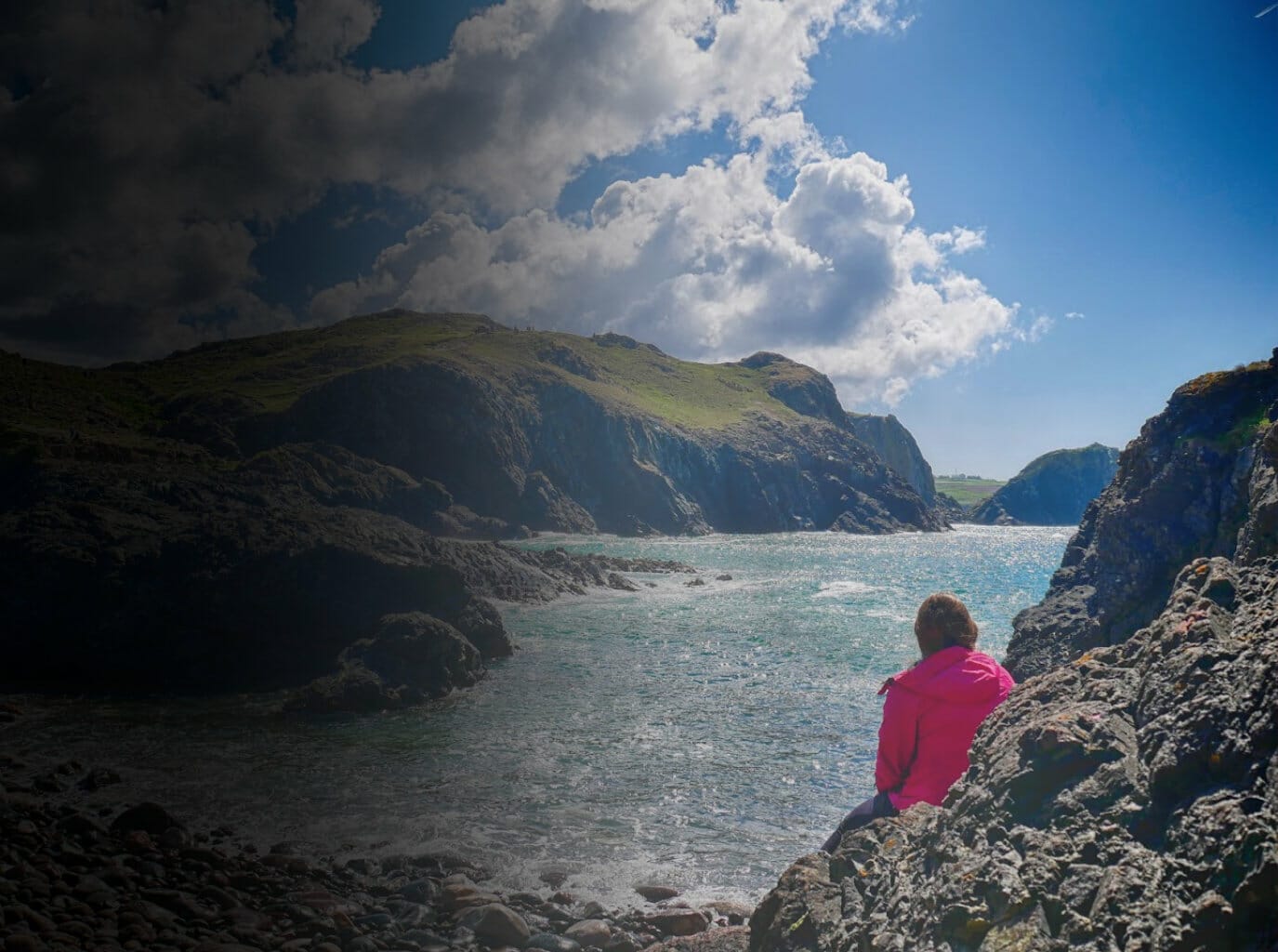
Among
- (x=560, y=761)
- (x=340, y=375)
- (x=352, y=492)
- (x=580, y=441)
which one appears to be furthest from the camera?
(x=580, y=441)

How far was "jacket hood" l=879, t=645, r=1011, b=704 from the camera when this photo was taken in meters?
5.24

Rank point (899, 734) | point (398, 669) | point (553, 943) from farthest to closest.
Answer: point (398, 669), point (553, 943), point (899, 734)

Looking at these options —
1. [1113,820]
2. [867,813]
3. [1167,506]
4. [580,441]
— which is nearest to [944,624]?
[867,813]

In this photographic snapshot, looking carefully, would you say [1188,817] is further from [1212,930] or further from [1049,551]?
[1049,551]

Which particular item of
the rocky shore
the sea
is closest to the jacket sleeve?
the rocky shore

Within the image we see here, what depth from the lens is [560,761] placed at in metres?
12.6

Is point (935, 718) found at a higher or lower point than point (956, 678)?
lower

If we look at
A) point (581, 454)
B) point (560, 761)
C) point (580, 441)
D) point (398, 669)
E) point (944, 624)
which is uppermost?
point (580, 441)

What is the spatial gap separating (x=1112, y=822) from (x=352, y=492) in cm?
6962

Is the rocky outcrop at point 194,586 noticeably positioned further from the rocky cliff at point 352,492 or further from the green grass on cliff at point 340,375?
the green grass on cliff at point 340,375

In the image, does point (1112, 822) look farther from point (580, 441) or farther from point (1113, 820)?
point (580, 441)

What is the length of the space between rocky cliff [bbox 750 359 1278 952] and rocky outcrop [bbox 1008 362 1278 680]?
7779 millimetres

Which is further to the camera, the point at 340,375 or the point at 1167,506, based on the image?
the point at 340,375

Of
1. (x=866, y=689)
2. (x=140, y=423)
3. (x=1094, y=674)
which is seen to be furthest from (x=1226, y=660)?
(x=140, y=423)
